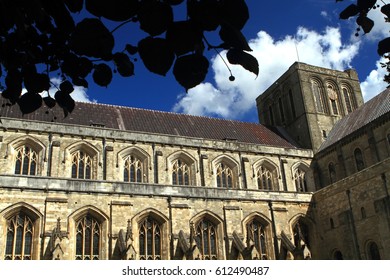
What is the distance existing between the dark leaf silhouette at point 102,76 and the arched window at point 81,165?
2256 cm

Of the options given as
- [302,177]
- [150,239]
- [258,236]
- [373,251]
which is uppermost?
[302,177]

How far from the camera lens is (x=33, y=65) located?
290cm

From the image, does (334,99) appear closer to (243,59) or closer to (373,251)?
(373,251)

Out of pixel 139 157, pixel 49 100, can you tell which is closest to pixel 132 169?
pixel 139 157

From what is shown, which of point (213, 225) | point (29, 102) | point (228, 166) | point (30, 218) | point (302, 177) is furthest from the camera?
point (302, 177)

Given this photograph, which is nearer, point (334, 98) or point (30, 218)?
point (30, 218)

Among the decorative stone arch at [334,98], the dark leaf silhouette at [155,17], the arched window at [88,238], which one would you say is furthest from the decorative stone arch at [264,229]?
the dark leaf silhouette at [155,17]

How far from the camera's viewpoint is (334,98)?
3509 centimetres

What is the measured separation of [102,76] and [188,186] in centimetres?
2102

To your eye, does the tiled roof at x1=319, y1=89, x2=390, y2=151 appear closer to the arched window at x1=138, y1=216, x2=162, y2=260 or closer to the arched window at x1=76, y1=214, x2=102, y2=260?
the arched window at x1=138, y1=216, x2=162, y2=260

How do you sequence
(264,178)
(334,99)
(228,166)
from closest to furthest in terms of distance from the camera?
(228,166) → (264,178) → (334,99)

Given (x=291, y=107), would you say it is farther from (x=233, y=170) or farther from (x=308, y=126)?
(x=233, y=170)

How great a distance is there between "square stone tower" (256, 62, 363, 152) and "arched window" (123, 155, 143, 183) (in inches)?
509

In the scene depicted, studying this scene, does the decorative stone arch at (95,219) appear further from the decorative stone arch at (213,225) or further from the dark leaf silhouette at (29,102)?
the dark leaf silhouette at (29,102)
